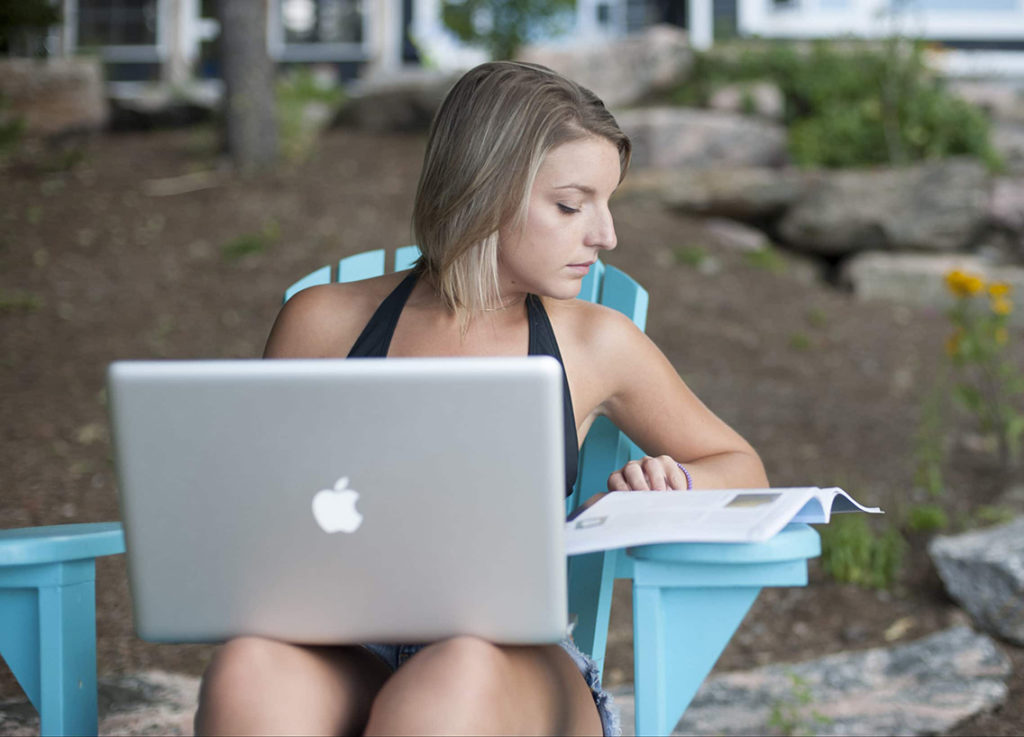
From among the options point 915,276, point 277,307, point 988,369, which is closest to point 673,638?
point 988,369

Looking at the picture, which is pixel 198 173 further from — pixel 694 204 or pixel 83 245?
pixel 694 204

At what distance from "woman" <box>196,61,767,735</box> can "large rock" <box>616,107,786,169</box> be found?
480 cm

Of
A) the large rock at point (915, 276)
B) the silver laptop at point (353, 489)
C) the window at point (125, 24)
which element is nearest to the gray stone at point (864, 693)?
the silver laptop at point (353, 489)

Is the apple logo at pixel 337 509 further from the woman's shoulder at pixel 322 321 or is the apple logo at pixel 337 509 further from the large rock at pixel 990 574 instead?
the large rock at pixel 990 574

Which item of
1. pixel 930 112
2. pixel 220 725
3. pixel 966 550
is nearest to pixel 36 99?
pixel 930 112

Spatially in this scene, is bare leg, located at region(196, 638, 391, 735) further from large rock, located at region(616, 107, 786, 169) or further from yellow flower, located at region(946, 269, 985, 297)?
large rock, located at region(616, 107, 786, 169)

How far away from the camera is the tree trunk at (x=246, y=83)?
5.75m

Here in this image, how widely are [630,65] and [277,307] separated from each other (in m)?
3.52

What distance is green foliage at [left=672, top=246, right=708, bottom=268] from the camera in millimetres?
5793

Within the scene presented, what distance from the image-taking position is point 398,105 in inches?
281

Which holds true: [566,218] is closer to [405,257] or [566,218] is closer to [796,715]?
[405,257]

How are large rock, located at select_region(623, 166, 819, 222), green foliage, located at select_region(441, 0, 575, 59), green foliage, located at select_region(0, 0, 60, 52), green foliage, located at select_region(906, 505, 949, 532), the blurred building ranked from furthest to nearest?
the blurred building < green foliage, located at select_region(441, 0, 575, 59) < green foliage, located at select_region(0, 0, 60, 52) < large rock, located at select_region(623, 166, 819, 222) < green foliage, located at select_region(906, 505, 949, 532)

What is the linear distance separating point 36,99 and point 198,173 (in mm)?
1737

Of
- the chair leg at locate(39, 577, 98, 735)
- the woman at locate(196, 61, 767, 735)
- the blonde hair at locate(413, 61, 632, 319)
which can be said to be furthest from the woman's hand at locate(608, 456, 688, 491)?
the chair leg at locate(39, 577, 98, 735)
